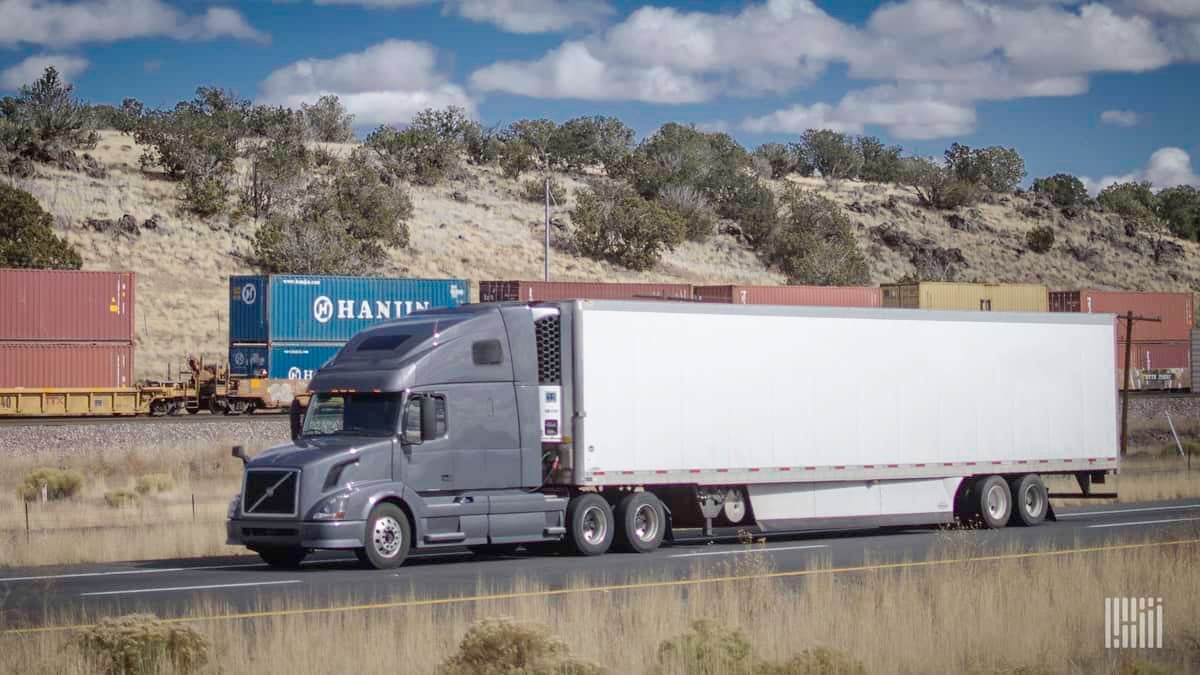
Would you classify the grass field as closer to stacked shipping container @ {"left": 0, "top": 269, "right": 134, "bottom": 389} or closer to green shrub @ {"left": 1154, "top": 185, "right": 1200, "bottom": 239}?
stacked shipping container @ {"left": 0, "top": 269, "right": 134, "bottom": 389}

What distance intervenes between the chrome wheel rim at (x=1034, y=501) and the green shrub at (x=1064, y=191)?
99309mm

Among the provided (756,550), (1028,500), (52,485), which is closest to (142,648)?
(756,550)

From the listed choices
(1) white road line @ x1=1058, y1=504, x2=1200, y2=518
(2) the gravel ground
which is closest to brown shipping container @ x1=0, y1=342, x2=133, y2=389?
(2) the gravel ground

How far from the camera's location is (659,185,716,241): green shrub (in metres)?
Result: 93.2

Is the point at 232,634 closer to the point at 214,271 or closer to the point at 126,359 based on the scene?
the point at 126,359

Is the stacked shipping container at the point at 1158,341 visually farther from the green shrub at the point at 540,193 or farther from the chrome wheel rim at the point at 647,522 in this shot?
the chrome wheel rim at the point at 647,522

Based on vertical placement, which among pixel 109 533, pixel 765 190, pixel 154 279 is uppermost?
pixel 765 190

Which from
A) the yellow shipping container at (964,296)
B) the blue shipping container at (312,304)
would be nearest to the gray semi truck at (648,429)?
the blue shipping container at (312,304)

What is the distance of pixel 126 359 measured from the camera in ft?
148

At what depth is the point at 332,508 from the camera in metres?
18.5

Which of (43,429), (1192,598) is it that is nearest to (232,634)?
(1192,598)

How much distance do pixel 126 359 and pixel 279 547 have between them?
28.0 m

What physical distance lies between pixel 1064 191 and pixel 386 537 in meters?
112

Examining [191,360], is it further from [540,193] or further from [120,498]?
[540,193]
